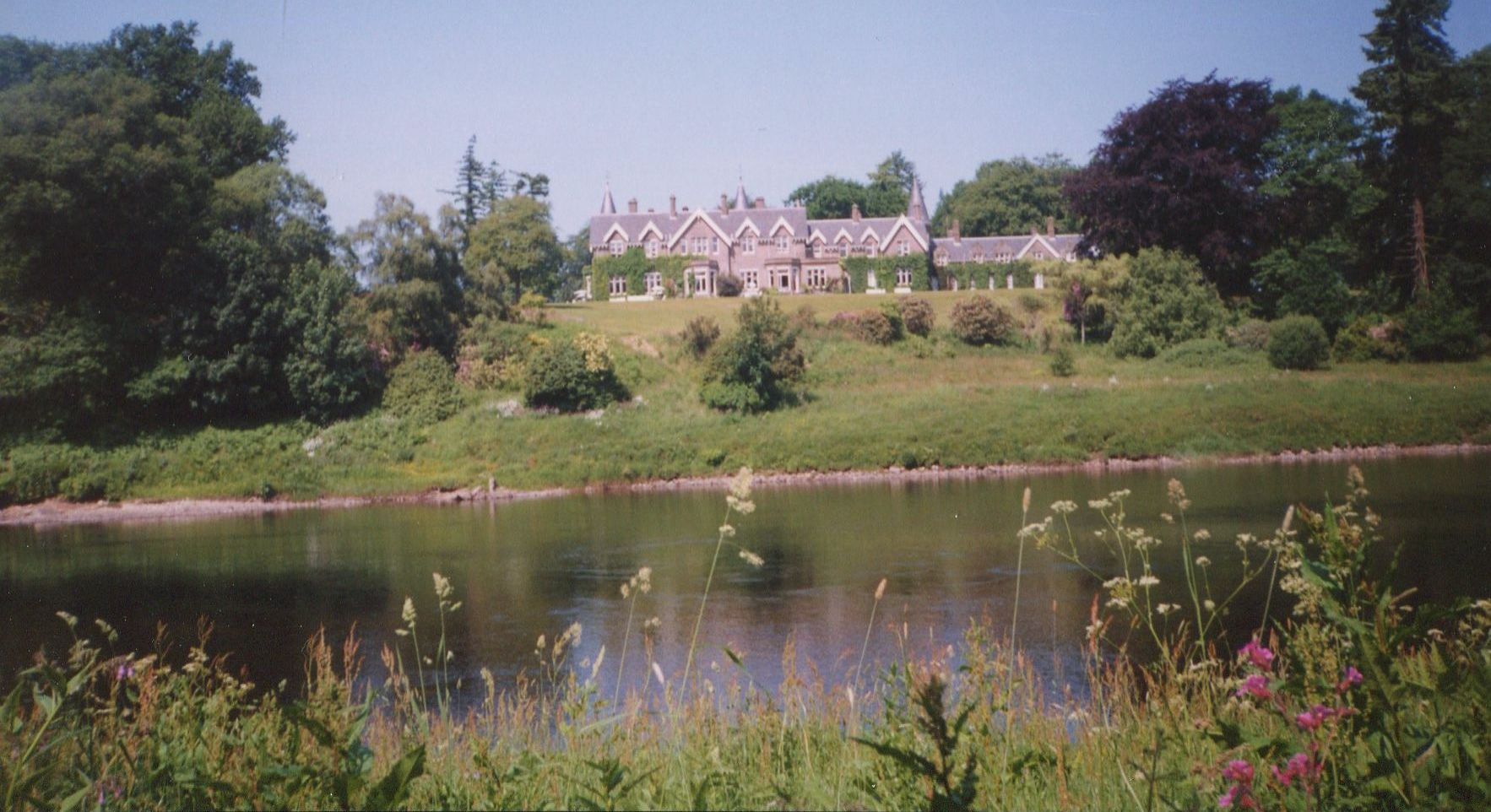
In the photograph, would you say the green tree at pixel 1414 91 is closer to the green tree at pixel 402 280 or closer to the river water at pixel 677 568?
the river water at pixel 677 568

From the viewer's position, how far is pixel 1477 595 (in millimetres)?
10961

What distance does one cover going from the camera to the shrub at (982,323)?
42.3 metres

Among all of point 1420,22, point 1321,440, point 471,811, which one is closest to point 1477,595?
point 471,811

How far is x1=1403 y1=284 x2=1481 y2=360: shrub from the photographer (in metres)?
30.9

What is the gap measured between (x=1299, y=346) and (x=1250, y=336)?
289 centimetres

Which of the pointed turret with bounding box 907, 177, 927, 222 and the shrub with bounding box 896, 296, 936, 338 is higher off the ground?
the pointed turret with bounding box 907, 177, 927, 222

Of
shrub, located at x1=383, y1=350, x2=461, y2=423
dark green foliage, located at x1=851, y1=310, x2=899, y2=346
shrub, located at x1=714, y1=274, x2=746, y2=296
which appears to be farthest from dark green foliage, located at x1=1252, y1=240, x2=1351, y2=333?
shrub, located at x1=714, y1=274, x2=746, y2=296

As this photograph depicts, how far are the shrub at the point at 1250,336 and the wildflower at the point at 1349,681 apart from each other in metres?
36.2

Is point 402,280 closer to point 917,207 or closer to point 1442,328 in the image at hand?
point 1442,328

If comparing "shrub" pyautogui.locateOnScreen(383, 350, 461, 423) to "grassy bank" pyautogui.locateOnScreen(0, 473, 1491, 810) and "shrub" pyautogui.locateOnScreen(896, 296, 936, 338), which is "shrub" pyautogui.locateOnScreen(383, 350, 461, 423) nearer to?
"shrub" pyautogui.locateOnScreen(896, 296, 936, 338)

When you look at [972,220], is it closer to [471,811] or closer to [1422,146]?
[1422,146]

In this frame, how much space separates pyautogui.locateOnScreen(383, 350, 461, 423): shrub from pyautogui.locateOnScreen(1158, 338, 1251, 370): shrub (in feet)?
78.0

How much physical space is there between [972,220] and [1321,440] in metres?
55.6

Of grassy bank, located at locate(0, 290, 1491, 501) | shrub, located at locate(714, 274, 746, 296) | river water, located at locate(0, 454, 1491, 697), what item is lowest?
river water, located at locate(0, 454, 1491, 697)
